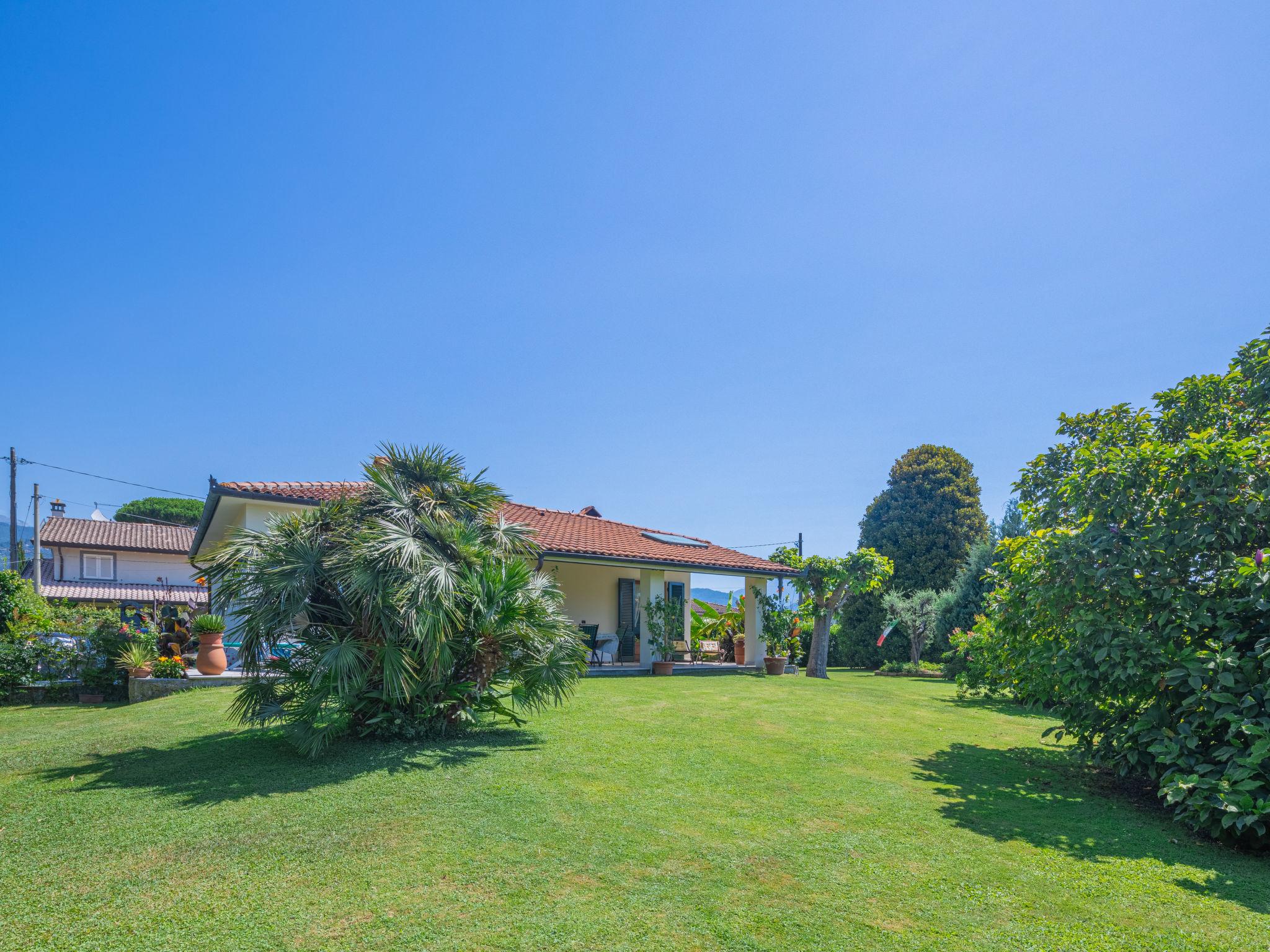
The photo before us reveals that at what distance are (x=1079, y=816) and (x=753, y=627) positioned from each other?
557 inches

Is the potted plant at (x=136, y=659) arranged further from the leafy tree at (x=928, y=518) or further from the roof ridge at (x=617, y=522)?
the leafy tree at (x=928, y=518)

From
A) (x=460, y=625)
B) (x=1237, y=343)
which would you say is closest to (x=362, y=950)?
(x=460, y=625)

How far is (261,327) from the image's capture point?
61.5 ft

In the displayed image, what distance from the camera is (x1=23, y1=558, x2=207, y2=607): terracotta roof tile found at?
34.8m

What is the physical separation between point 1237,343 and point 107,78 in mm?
17410

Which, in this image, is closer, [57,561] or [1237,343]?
[1237,343]

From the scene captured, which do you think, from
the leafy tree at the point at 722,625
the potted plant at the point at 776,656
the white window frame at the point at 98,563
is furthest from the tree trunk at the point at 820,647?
A: the white window frame at the point at 98,563

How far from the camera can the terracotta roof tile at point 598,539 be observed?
46.3 ft

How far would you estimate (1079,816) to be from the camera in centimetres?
606

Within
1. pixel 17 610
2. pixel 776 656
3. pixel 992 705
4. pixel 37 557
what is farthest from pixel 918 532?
pixel 37 557

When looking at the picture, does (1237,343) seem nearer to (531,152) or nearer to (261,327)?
(531,152)

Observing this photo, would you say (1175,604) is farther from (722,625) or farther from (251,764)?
(722,625)

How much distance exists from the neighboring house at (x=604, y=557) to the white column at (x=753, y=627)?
22 millimetres

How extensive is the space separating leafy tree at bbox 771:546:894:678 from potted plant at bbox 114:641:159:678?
48.8 ft
